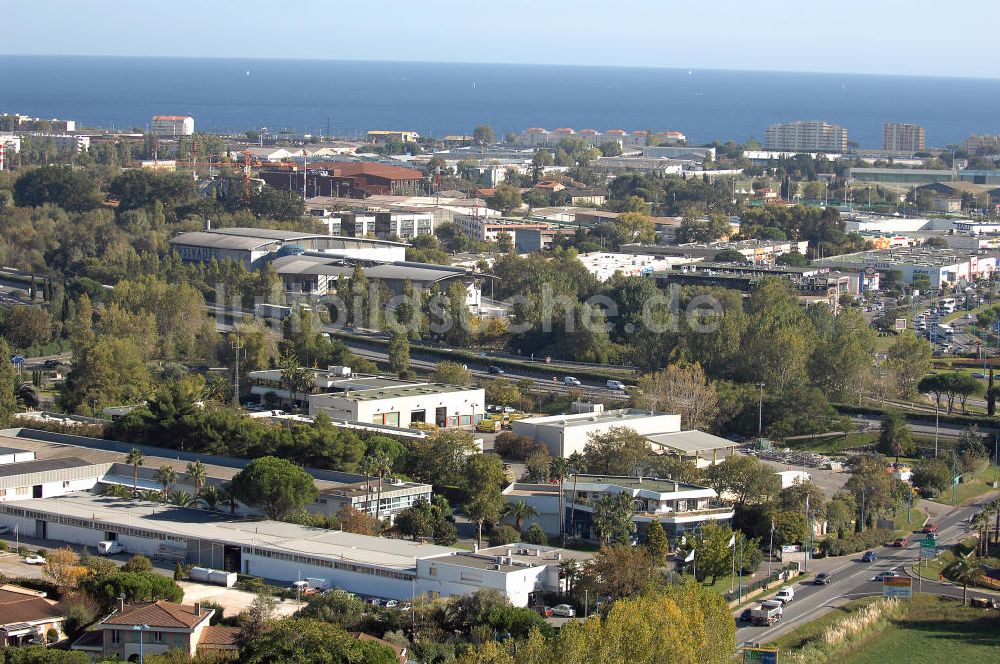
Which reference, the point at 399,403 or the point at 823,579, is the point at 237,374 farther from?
the point at 823,579

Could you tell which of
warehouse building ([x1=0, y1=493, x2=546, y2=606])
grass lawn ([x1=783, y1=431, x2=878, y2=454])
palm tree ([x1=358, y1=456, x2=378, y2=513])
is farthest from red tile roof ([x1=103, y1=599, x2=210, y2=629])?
grass lawn ([x1=783, y1=431, x2=878, y2=454])

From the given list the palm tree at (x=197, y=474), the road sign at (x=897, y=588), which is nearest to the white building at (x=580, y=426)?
the palm tree at (x=197, y=474)

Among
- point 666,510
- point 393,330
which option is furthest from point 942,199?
point 666,510

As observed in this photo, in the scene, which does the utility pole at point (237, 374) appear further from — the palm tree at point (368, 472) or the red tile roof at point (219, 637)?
the red tile roof at point (219, 637)

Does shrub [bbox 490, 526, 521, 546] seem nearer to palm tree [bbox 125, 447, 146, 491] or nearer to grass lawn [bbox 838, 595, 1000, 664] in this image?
grass lawn [bbox 838, 595, 1000, 664]

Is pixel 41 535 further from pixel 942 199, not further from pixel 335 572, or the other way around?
pixel 942 199

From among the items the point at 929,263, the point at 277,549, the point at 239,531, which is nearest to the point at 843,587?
the point at 277,549
